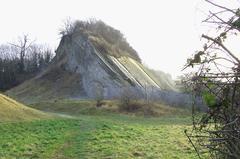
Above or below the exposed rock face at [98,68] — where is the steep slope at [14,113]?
below

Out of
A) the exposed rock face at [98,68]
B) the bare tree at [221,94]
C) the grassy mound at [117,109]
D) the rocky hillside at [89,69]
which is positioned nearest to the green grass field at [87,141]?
the bare tree at [221,94]

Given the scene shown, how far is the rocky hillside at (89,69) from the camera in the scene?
6431cm

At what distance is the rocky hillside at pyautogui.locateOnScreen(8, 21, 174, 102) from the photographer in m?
64.3

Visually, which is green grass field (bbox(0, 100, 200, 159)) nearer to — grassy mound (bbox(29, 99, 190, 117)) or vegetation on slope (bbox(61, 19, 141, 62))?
grassy mound (bbox(29, 99, 190, 117))

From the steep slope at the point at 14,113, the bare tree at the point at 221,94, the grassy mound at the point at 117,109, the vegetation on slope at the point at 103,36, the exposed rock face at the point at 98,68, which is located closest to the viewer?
the bare tree at the point at 221,94

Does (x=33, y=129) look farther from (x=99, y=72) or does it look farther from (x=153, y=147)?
(x=99, y=72)

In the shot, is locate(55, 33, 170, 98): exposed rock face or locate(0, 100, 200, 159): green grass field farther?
locate(55, 33, 170, 98): exposed rock face

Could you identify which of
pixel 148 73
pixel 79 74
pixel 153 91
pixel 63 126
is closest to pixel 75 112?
pixel 153 91

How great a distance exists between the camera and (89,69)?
66.9 m

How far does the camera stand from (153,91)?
2203 inches

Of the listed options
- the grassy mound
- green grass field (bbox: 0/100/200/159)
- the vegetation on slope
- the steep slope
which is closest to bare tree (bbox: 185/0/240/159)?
green grass field (bbox: 0/100/200/159)

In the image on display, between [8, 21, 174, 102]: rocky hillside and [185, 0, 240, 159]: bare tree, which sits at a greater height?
[8, 21, 174, 102]: rocky hillside

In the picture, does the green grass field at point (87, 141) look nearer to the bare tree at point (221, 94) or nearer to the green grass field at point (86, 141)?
the green grass field at point (86, 141)

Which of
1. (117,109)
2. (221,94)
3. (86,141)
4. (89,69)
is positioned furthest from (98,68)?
(221,94)
